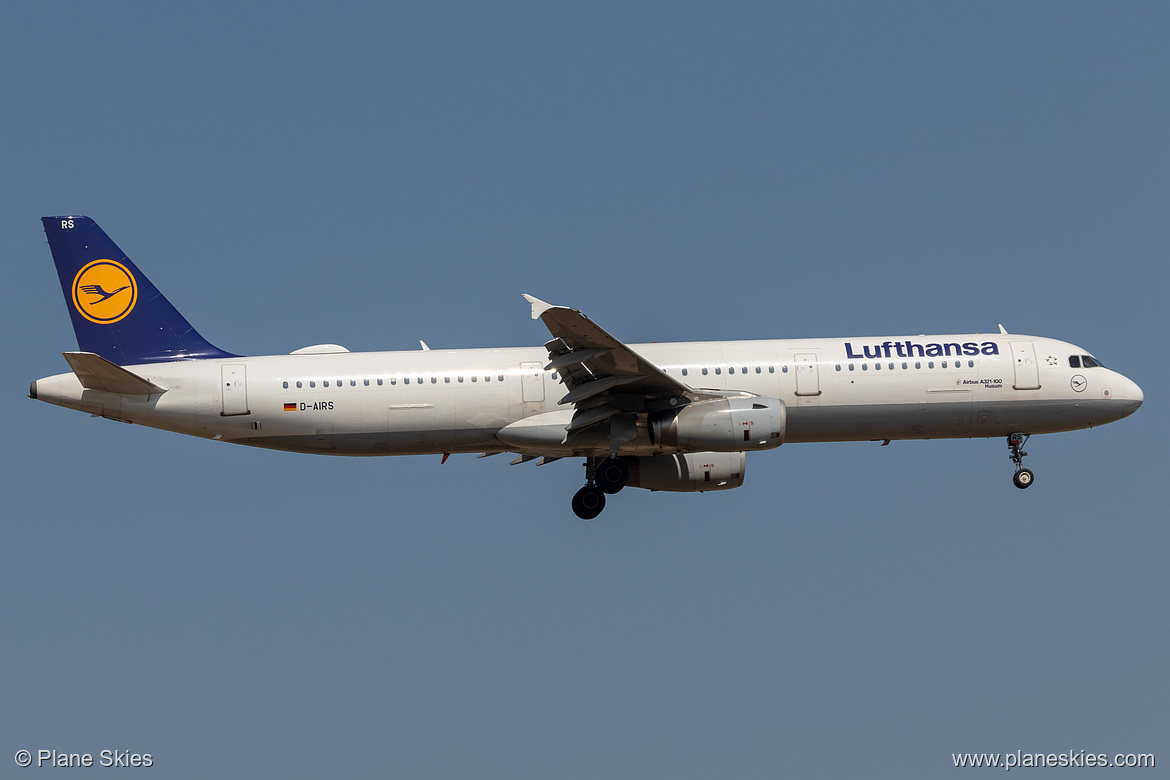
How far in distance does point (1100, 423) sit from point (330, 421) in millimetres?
22839

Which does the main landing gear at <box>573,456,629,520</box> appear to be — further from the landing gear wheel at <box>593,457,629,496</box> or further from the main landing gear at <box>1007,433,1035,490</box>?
the main landing gear at <box>1007,433,1035,490</box>

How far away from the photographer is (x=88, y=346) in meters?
37.6

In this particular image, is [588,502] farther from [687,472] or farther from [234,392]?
[234,392]

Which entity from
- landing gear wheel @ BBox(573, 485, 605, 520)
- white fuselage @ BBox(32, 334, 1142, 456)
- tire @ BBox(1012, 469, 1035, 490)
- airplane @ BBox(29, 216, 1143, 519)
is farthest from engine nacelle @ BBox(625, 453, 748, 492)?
tire @ BBox(1012, 469, 1035, 490)

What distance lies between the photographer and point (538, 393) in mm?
36625

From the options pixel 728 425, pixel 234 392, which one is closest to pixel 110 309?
pixel 234 392

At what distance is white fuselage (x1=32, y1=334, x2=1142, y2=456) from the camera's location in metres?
36.3

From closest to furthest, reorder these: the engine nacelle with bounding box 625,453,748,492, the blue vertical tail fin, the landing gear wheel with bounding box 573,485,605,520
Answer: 1. the blue vertical tail fin
2. the landing gear wheel with bounding box 573,485,605,520
3. the engine nacelle with bounding box 625,453,748,492

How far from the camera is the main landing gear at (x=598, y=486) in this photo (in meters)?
38.4

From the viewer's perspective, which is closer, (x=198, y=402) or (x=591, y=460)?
(x=198, y=402)

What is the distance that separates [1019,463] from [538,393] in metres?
14.9

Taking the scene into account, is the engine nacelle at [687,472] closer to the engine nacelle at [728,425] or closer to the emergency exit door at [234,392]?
the engine nacelle at [728,425]

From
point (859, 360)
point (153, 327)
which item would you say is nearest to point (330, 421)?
point (153, 327)

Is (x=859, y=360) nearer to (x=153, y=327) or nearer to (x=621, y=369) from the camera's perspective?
(x=621, y=369)
